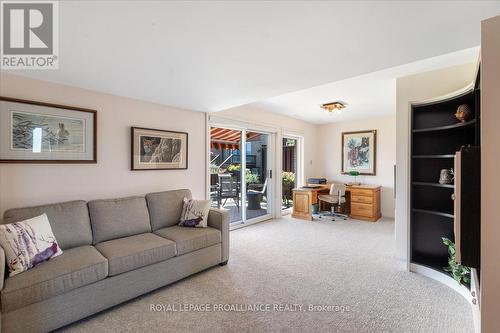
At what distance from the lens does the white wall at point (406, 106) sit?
112 inches

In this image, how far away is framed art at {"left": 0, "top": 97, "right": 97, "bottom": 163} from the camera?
2.28m

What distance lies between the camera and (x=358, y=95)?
3.96 meters

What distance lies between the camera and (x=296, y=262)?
3094mm

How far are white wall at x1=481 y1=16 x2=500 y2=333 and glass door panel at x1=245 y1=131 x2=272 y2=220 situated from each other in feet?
13.1

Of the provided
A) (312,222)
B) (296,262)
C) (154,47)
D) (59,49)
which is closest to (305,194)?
(312,222)

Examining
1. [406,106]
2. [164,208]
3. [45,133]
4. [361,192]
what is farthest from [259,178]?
[45,133]

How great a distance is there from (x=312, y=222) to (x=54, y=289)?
442 cm

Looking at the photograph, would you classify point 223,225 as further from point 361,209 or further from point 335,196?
point 361,209

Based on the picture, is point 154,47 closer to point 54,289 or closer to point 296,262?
point 54,289

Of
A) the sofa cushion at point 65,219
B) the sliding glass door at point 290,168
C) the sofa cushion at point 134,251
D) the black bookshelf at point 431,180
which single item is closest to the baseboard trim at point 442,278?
the black bookshelf at point 431,180

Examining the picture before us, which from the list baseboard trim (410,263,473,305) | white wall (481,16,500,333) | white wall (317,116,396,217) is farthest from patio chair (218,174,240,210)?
white wall (481,16,500,333)

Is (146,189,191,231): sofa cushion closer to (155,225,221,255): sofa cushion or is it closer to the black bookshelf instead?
(155,225,221,255): sofa cushion

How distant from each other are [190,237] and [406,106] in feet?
10.3

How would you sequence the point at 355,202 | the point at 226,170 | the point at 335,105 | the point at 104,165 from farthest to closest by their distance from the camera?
the point at 355,202 → the point at 226,170 → the point at 335,105 → the point at 104,165
